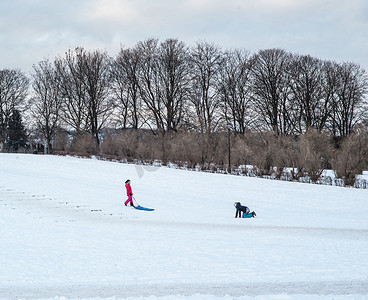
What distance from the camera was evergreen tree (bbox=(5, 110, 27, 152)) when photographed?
2451 inches

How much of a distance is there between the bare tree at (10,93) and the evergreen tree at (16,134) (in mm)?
2570

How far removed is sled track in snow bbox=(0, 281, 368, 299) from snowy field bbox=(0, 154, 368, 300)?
0.8 inches

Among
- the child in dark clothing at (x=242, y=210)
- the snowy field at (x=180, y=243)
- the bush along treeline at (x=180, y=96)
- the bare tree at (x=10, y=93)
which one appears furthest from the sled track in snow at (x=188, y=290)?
the bare tree at (x=10, y=93)

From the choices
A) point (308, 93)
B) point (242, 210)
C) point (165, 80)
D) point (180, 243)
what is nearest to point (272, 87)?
point (308, 93)

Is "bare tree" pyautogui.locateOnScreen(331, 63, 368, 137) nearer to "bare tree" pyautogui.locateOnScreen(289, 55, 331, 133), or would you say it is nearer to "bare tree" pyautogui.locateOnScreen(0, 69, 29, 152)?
"bare tree" pyautogui.locateOnScreen(289, 55, 331, 133)

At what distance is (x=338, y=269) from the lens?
9.13 m

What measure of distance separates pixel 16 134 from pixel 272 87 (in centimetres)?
4244

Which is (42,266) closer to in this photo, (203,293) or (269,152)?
(203,293)

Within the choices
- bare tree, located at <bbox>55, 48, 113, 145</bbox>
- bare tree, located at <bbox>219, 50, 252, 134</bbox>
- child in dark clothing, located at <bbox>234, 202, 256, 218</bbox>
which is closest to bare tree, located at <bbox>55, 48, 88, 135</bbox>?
bare tree, located at <bbox>55, 48, 113, 145</bbox>

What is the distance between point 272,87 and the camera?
49.6 m

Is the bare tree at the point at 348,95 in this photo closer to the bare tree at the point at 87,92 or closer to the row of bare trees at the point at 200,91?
the row of bare trees at the point at 200,91

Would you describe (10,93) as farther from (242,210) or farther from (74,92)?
(242,210)

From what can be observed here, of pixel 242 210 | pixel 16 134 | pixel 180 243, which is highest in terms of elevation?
pixel 16 134

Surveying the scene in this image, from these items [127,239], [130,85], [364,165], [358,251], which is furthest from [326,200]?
[130,85]
